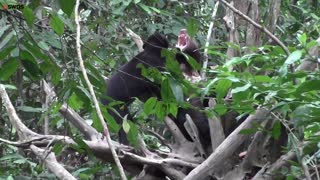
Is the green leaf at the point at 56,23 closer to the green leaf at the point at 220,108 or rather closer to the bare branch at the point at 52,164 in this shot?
the green leaf at the point at 220,108

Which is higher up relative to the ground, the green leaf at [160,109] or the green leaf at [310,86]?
the green leaf at [310,86]

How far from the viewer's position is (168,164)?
3260mm

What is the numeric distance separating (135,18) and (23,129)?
175 cm

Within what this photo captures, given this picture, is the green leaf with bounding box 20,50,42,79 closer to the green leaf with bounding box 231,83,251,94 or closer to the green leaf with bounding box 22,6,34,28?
the green leaf with bounding box 22,6,34,28

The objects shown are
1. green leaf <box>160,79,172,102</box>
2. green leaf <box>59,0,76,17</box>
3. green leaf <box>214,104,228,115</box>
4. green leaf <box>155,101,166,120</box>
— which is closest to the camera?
green leaf <box>59,0,76,17</box>

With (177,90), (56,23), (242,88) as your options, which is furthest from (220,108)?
(56,23)

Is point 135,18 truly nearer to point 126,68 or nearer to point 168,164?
point 126,68

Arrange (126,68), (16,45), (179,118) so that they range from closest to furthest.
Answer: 1. (16,45)
2. (179,118)
3. (126,68)

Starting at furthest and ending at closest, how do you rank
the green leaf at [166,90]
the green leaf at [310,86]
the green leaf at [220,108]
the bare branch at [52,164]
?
1. the bare branch at [52,164]
2. the green leaf at [220,108]
3. the green leaf at [166,90]
4. the green leaf at [310,86]

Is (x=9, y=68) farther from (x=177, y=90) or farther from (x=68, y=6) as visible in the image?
(x=177, y=90)

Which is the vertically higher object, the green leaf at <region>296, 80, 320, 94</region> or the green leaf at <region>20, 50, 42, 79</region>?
the green leaf at <region>20, 50, 42, 79</region>

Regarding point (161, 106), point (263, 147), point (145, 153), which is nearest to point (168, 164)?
point (145, 153)

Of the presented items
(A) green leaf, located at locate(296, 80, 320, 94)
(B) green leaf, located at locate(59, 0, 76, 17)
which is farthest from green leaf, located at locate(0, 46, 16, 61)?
(A) green leaf, located at locate(296, 80, 320, 94)

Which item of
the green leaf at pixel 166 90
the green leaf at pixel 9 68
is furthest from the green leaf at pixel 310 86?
the green leaf at pixel 9 68
